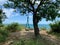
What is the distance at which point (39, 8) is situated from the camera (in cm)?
1043

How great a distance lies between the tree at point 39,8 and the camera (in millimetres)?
10219

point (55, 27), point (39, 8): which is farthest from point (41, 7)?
point (55, 27)

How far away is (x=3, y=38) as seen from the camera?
978 cm

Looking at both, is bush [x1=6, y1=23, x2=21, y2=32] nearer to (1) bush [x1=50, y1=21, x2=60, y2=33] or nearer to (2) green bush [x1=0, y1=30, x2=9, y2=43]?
(2) green bush [x1=0, y1=30, x2=9, y2=43]

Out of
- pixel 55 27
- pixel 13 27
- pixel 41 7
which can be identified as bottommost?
pixel 55 27

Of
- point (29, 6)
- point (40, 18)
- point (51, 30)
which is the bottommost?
point (51, 30)

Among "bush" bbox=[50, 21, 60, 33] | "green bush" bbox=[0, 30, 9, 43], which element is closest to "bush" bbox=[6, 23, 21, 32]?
"green bush" bbox=[0, 30, 9, 43]

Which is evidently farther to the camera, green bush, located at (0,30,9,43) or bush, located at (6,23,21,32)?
bush, located at (6,23,21,32)

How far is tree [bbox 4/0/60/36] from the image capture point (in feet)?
33.5

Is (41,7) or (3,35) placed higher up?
(41,7)

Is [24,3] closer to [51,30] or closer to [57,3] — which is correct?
[57,3]

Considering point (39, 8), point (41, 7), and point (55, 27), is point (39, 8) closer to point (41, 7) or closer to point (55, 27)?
point (41, 7)

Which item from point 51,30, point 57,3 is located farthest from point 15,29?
point 57,3

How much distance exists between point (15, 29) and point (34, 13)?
247 centimetres
